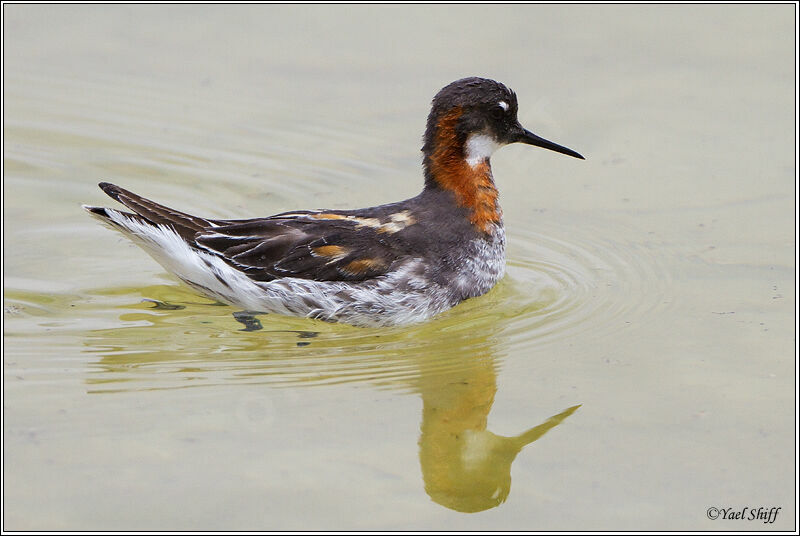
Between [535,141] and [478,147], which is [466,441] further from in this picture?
[535,141]

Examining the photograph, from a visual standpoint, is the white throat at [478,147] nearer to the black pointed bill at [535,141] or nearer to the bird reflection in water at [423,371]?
the black pointed bill at [535,141]

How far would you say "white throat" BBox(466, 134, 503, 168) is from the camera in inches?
343

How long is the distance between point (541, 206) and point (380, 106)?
205 cm

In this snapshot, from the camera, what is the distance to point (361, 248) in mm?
8234

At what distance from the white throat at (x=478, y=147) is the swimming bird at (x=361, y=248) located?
1.0 inches

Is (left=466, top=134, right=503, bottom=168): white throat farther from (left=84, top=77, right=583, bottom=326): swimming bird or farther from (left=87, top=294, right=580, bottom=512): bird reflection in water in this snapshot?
(left=87, top=294, right=580, bottom=512): bird reflection in water

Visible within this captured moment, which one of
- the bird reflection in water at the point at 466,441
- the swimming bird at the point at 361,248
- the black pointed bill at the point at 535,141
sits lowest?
the bird reflection in water at the point at 466,441

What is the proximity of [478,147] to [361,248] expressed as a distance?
1.24 metres

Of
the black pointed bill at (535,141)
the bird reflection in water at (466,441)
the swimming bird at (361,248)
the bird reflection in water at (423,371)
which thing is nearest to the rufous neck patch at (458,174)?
the swimming bird at (361,248)

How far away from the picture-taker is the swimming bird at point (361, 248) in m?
8.16

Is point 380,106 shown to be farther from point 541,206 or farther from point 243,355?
point 243,355

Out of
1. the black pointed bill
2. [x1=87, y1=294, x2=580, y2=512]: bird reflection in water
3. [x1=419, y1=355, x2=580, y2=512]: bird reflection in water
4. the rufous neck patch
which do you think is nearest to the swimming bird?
the rufous neck patch

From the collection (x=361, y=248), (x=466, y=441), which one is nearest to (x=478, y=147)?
(x=361, y=248)

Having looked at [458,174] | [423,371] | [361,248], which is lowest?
[423,371]
